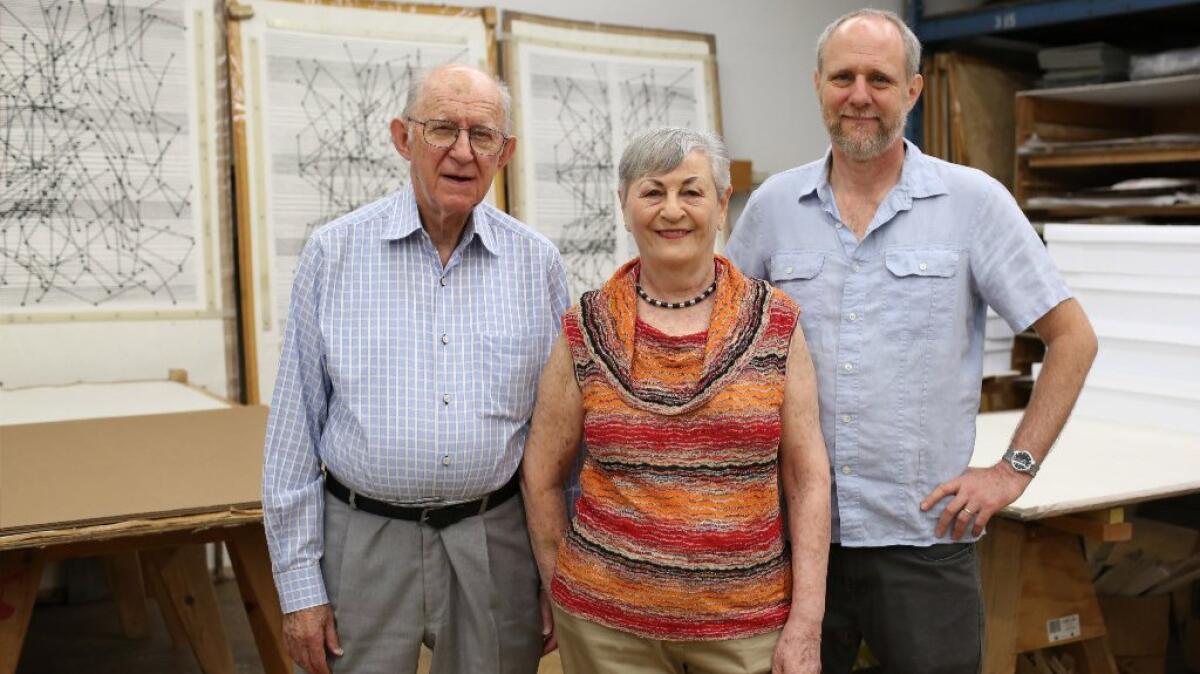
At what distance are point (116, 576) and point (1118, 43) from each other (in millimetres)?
4842

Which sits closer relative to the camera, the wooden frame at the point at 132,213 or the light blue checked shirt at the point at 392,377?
the light blue checked shirt at the point at 392,377

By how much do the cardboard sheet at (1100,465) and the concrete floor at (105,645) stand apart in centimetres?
224

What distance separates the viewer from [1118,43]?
5328mm

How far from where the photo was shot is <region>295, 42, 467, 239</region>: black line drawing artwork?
3986 millimetres

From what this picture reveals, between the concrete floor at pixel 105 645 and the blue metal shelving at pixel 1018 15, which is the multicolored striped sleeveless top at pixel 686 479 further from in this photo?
the blue metal shelving at pixel 1018 15

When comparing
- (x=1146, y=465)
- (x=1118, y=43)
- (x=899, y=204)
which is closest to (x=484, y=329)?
(x=899, y=204)

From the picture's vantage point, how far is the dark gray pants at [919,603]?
1770mm

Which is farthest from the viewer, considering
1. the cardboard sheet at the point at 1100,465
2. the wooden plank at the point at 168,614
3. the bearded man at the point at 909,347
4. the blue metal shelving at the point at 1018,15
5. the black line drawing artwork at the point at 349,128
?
the blue metal shelving at the point at 1018,15

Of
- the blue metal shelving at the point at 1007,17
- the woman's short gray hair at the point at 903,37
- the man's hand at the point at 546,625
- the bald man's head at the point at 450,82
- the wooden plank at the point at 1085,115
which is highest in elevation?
the blue metal shelving at the point at 1007,17

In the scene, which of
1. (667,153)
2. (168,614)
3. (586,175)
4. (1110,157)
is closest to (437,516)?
(667,153)

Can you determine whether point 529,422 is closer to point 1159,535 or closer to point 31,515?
point 31,515

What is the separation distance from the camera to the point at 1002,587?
8.00 feet

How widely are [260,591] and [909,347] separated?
1.52 meters

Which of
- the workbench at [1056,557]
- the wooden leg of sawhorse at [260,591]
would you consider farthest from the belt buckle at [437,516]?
the workbench at [1056,557]
